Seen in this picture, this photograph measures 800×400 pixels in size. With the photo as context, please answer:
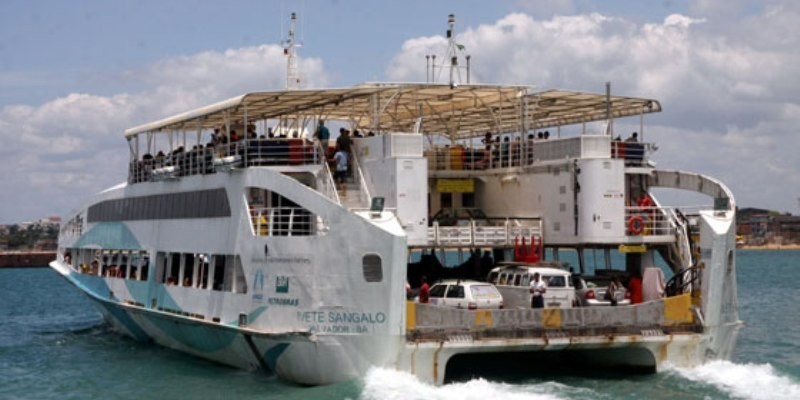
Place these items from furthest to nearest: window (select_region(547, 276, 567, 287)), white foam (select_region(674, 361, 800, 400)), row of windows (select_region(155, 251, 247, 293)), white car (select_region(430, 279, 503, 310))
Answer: row of windows (select_region(155, 251, 247, 293)) < window (select_region(547, 276, 567, 287)) < white car (select_region(430, 279, 503, 310)) < white foam (select_region(674, 361, 800, 400))

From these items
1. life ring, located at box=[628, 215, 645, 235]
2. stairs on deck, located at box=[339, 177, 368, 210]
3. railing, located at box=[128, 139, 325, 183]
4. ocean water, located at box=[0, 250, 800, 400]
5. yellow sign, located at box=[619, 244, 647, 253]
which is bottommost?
ocean water, located at box=[0, 250, 800, 400]

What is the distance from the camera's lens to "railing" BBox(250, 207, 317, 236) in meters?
23.8

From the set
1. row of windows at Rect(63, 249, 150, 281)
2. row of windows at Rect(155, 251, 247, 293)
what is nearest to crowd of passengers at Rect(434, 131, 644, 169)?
row of windows at Rect(155, 251, 247, 293)

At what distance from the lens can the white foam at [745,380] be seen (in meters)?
22.9

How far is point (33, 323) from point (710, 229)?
3172 cm

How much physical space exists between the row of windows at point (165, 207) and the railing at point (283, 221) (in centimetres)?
150

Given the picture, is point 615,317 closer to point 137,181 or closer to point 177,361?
point 177,361

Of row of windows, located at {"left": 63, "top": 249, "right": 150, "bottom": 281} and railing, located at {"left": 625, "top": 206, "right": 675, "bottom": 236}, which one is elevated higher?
railing, located at {"left": 625, "top": 206, "right": 675, "bottom": 236}

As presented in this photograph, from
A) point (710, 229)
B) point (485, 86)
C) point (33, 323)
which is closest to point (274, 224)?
point (485, 86)

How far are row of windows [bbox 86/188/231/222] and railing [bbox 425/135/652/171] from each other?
5.15 meters

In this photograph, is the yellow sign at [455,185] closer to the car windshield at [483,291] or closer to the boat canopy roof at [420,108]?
the boat canopy roof at [420,108]

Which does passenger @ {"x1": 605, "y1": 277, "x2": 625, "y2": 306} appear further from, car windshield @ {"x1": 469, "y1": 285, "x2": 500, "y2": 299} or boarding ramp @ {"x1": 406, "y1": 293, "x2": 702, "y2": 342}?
car windshield @ {"x1": 469, "y1": 285, "x2": 500, "y2": 299}

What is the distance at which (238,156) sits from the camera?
26172 mm

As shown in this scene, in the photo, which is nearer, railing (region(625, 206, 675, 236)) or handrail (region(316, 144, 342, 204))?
handrail (region(316, 144, 342, 204))
